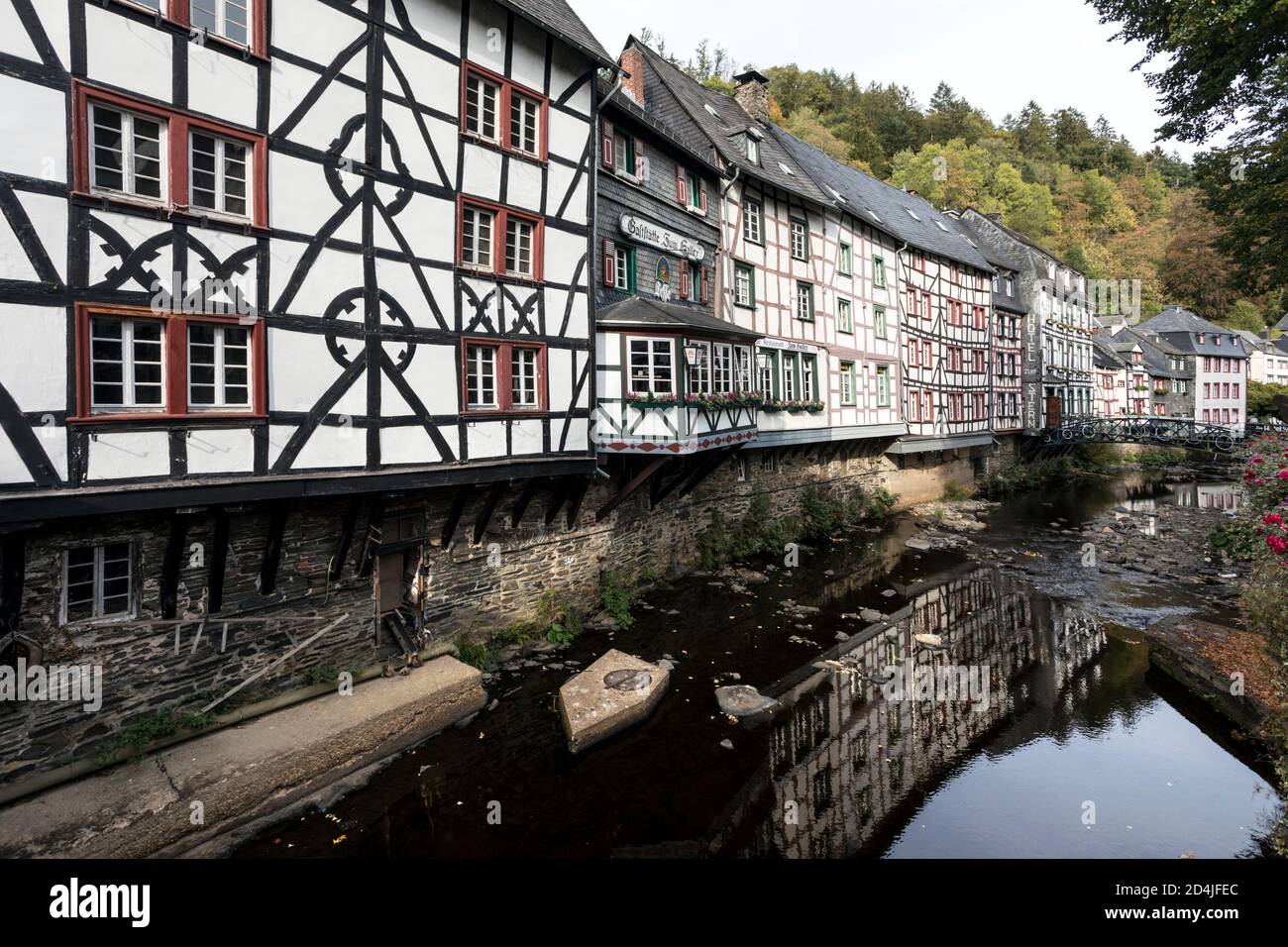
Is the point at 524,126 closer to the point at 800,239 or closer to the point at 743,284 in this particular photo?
the point at 743,284

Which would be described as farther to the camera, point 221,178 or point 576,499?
point 576,499

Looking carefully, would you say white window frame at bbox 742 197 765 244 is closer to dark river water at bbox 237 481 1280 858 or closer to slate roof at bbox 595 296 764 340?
slate roof at bbox 595 296 764 340

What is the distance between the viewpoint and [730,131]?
1819 centimetres

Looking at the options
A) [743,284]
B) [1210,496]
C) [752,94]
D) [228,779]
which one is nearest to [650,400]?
[743,284]

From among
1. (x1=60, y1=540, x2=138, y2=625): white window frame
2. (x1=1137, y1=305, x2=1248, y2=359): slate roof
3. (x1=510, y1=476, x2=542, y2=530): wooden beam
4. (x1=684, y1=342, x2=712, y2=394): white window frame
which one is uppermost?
(x1=1137, y1=305, x2=1248, y2=359): slate roof

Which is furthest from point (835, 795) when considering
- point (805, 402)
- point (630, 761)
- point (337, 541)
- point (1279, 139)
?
point (1279, 139)

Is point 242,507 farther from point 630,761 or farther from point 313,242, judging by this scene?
point 630,761

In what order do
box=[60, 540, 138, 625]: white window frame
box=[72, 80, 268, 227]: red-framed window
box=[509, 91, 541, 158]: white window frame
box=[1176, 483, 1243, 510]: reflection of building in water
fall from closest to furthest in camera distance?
box=[72, 80, 268, 227]: red-framed window, box=[60, 540, 138, 625]: white window frame, box=[509, 91, 541, 158]: white window frame, box=[1176, 483, 1243, 510]: reflection of building in water

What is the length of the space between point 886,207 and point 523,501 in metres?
23.7

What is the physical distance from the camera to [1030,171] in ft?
205

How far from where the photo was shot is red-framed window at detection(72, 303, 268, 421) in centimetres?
618

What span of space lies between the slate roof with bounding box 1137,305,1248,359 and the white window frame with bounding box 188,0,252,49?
6288cm

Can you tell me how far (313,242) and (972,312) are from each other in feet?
100

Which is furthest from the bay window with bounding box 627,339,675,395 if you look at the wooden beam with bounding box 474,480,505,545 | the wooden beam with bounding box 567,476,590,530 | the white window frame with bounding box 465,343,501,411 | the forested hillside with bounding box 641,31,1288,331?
the forested hillside with bounding box 641,31,1288,331
